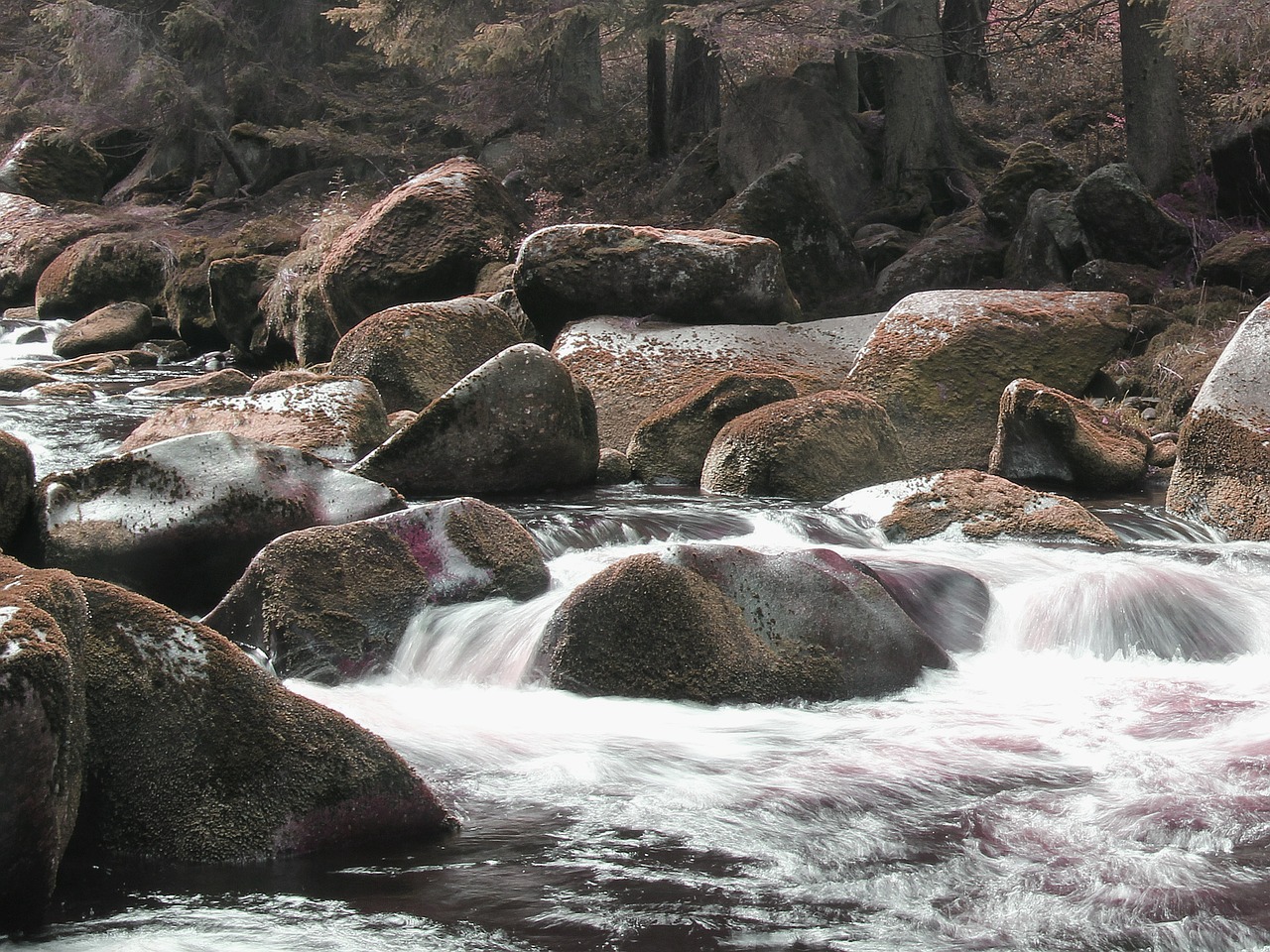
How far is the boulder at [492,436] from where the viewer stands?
887cm

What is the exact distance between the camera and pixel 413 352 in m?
10.9

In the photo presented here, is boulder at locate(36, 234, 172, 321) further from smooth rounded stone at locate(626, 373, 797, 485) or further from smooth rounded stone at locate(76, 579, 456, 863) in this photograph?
smooth rounded stone at locate(76, 579, 456, 863)

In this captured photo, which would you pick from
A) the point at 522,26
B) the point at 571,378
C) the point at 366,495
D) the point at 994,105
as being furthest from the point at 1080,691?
the point at 994,105

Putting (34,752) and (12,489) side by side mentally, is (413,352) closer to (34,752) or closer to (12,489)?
(12,489)

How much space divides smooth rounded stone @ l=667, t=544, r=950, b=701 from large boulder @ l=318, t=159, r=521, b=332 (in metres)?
8.73

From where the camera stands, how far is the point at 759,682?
209 inches

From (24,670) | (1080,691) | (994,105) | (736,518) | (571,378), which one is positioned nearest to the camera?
(24,670)

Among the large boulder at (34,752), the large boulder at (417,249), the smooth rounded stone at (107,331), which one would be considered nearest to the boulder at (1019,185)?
the large boulder at (417,249)

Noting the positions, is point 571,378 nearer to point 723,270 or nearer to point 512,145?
point 723,270

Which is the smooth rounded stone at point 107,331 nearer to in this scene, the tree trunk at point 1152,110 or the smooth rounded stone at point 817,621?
the tree trunk at point 1152,110

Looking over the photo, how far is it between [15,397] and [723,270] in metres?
7.67

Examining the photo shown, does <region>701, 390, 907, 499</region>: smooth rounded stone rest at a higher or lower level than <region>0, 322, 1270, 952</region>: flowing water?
higher

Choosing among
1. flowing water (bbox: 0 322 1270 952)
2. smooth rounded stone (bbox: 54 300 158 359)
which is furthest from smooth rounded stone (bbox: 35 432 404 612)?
smooth rounded stone (bbox: 54 300 158 359)

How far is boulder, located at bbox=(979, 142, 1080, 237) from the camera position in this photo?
1535cm
